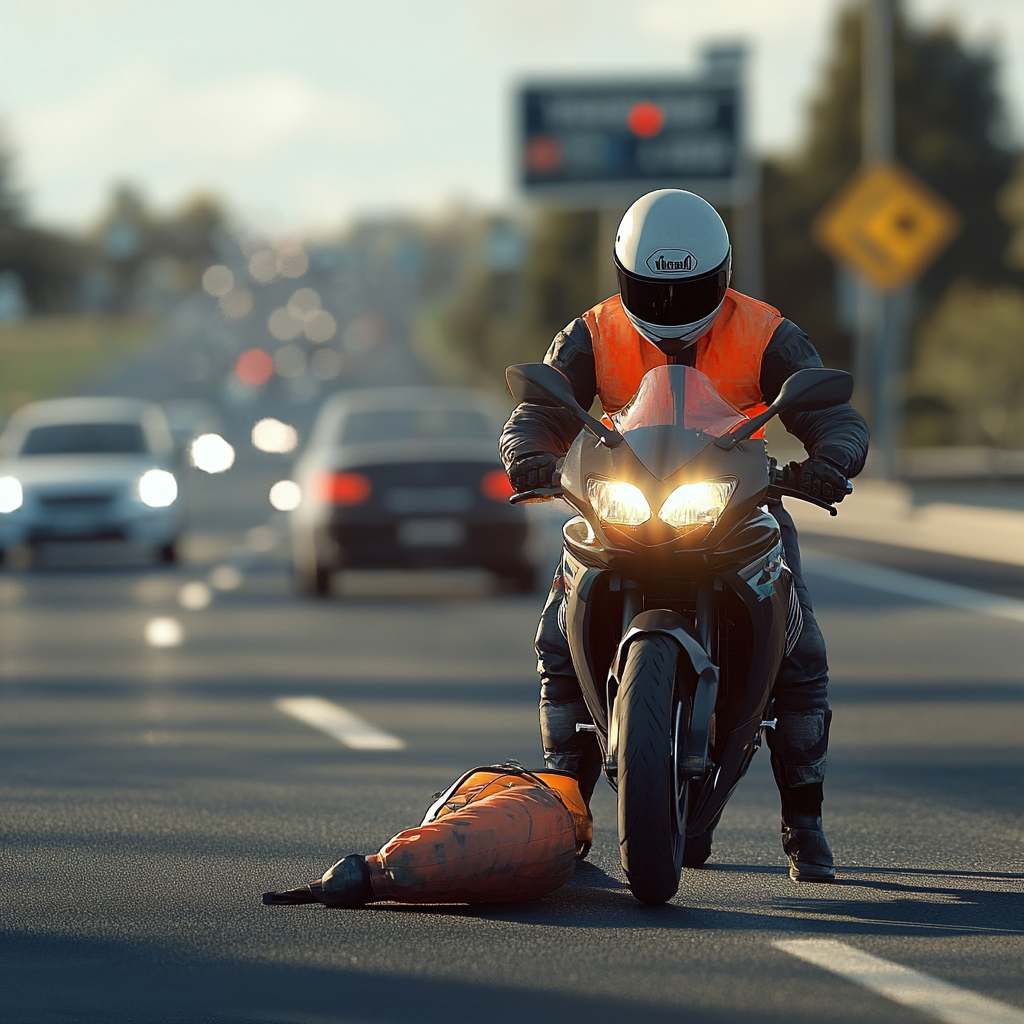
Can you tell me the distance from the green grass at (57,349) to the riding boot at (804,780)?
253ft

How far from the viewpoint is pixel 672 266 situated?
6.34m

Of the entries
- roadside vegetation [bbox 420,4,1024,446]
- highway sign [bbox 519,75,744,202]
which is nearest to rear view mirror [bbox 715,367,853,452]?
highway sign [bbox 519,75,744,202]

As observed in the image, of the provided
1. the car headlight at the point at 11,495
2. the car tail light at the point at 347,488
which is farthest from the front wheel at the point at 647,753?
the car headlight at the point at 11,495

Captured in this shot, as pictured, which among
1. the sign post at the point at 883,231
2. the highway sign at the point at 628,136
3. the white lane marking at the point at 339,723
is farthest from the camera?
the highway sign at the point at 628,136

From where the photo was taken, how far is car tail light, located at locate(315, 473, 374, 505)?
58.4 feet

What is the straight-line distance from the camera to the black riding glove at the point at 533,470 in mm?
6355

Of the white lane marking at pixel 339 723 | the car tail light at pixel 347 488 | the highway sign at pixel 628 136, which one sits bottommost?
the white lane marking at pixel 339 723

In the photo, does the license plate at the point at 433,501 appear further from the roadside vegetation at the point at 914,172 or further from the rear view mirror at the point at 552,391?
Result: the roadside vegetation at the point at 914,172

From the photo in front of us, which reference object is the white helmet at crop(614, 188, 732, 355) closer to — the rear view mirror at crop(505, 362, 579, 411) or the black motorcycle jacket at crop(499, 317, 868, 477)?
the black motorcycle jacket at crop(499, 317, 868, 477)

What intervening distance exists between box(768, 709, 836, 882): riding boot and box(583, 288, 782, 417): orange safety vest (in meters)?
0.90

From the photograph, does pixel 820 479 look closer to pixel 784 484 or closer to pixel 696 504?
pixel 784 484

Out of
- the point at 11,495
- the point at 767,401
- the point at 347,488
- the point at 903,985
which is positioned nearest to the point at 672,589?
the point at 767,401

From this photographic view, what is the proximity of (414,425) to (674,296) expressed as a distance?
12.1m

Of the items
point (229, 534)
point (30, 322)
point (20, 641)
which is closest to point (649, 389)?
point (20, 641)
